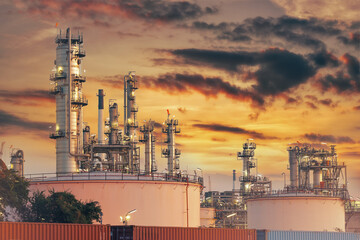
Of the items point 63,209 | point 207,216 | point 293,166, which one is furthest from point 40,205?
point 293,166

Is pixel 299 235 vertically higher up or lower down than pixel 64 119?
lower down

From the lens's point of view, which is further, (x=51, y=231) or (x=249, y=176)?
(x=249, y=176)

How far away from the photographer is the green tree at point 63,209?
195ft

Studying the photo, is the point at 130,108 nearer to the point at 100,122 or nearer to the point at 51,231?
the point at 100,122

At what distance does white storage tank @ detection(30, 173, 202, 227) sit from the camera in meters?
62.4

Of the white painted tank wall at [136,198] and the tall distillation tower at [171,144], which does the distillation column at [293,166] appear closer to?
the tall distillation tower at [171,144]

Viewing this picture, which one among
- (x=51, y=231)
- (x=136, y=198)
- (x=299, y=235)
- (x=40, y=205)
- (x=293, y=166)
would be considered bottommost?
(x=299, y=235)

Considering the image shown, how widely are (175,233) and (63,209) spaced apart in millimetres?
13792

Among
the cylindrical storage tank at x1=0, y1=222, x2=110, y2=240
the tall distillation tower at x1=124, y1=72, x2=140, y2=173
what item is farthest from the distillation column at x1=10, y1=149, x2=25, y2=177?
the cylindrical storage tank at x1=0, y1=222, x2=110, y2=240

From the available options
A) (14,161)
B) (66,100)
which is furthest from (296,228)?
(14,161)

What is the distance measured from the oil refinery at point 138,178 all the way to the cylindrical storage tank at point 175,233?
1067cm

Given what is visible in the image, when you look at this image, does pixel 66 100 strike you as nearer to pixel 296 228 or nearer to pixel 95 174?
pixel 95 174

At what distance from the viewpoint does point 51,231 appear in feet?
140

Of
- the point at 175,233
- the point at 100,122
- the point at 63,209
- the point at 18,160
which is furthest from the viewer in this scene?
the point at 18,160
